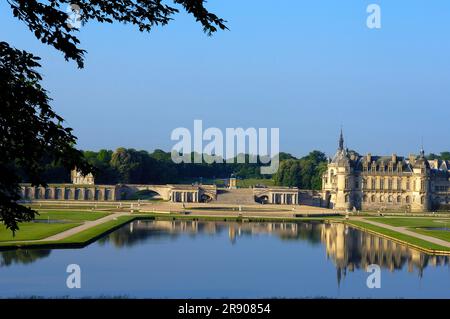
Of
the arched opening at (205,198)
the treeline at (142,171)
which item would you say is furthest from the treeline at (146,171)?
the arched opening at (205,198)

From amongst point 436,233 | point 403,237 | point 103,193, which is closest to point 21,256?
point 403,237

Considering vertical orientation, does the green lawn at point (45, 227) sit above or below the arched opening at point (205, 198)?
below

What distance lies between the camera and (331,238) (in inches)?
1499

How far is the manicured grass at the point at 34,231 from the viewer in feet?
101

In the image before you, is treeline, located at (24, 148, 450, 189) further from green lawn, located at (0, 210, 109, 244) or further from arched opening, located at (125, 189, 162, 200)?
green lawn, located at (0, 210, 109, 244)

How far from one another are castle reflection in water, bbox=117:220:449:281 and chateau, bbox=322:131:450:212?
67.6 ft

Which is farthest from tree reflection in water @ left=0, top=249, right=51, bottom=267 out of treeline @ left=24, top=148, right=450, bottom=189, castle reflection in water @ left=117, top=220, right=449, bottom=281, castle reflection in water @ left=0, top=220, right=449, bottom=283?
treeline @ left=24, top=148, right=450, bottom=189

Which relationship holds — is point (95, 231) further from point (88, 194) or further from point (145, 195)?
point (145, 195)

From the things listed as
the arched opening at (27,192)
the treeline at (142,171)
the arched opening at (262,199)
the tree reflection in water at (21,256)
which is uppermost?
the treeline at (142,171)

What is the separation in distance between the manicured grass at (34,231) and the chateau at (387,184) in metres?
35.4

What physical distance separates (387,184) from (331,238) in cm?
3290

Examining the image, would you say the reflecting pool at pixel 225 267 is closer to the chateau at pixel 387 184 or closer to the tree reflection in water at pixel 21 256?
the tree reflection in water at pixel 21 256

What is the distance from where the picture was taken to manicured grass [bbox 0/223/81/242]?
30634 millimetres
